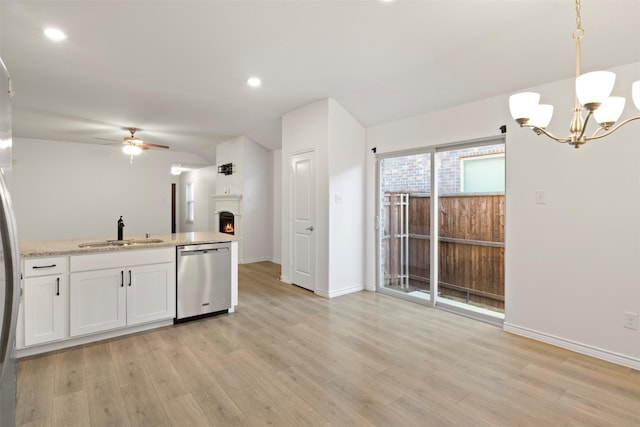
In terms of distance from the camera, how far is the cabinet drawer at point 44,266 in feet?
8.53

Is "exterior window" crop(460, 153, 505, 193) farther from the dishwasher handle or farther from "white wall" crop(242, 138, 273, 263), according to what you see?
"white wall" crop(242, 138, 273, 263)

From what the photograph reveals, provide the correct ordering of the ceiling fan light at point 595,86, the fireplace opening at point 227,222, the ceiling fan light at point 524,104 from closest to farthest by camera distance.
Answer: the ceiling fan light at point 595,86 → the ceiling fan light at point 524,104 → the fireplace opening at point 227,222

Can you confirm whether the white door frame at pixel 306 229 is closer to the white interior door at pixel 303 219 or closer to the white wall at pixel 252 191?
the white interior door at pixel 303 219

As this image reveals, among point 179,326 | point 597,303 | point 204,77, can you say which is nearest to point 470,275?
point 597,303

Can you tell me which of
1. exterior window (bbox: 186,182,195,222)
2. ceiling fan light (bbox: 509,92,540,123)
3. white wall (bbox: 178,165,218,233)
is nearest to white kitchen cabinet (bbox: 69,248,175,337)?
ceiling fan light (bbox: 509,92,540,123)

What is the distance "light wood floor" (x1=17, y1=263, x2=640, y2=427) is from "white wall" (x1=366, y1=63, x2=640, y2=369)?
270mm

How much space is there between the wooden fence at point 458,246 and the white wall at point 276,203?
309cm

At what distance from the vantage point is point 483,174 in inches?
145

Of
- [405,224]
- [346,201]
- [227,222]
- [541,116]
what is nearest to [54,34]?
[346,201]

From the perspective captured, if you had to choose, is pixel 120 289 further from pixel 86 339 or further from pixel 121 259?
pixel 86 339

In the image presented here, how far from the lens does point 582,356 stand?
274 centimetres

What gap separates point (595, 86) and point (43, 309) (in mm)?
4105

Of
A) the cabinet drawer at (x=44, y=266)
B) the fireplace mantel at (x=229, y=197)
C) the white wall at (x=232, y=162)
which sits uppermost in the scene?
the white wall at (x=232, y=162)

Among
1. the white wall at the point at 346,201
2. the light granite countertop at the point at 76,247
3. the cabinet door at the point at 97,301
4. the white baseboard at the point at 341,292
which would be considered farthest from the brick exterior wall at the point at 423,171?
the cabinet door at the point at 97,301
